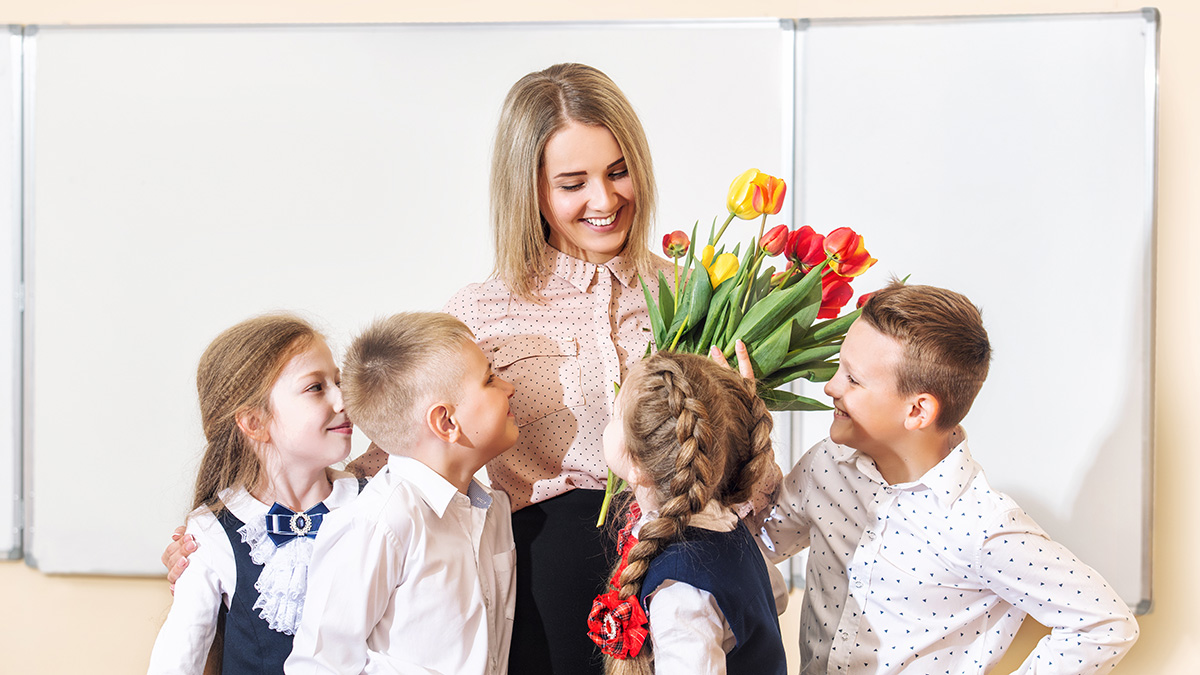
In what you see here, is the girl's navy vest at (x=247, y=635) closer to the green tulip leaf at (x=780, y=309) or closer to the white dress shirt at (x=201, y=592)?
the white dress shirt at (x=201, y=592)

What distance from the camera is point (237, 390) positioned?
53.2 inches

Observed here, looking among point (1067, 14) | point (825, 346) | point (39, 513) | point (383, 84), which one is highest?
point (1067, 14)

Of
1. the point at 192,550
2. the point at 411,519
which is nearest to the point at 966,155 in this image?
the point at 411,519

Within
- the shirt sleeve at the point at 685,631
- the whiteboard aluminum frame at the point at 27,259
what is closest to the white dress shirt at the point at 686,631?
the shirt sleeve at the point at 685,631

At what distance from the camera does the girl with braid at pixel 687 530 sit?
107cm

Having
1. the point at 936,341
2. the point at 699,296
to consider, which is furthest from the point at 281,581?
the point at 936,341

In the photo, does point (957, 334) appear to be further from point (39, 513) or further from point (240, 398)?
point (39, 513)

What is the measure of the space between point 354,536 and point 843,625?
0.70 meters

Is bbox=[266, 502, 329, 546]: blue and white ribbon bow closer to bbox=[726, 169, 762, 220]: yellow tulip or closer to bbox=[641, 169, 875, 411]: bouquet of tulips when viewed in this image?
bbox=[641, 169, 875, 411]: bouquet of tulips

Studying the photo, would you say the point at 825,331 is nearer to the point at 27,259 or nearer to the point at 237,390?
the point at 237,390

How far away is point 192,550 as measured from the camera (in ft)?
4.35

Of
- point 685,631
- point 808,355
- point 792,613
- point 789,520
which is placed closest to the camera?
point 685,631

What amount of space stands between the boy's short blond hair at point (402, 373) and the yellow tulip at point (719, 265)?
1.16 feet

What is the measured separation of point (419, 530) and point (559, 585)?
0.23 m
